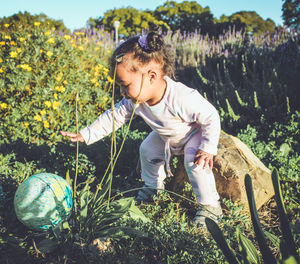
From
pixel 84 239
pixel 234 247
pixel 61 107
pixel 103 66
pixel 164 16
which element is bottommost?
pixel 234 247

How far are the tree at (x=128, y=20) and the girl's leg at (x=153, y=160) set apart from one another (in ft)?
56.1

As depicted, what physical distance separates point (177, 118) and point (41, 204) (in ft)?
4.06

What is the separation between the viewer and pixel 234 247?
1.92 meters

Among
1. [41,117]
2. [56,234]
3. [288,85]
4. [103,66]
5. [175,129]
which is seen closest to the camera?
[56,234]

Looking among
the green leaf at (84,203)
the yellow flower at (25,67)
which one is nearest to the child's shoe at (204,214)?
the green leaf at (84,203)

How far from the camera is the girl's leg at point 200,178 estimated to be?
7.14 ft

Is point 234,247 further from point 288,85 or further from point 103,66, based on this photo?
point 103,66

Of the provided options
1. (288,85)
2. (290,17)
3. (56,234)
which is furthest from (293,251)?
(290,17)

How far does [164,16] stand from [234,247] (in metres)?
21.5

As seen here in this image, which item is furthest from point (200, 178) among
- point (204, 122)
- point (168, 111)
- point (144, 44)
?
point (144, 44)

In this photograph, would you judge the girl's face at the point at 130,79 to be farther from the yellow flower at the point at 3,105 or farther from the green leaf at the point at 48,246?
the yellow flower at the point at 3,105

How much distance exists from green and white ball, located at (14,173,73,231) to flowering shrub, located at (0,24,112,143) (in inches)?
72.6

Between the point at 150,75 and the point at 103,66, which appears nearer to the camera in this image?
the point at 150,75

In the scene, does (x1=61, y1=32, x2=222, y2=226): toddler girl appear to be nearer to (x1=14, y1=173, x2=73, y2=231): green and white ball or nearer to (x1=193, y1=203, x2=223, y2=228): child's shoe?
(x1=193, y1=203, x2=223, y2=228): child's shoe
